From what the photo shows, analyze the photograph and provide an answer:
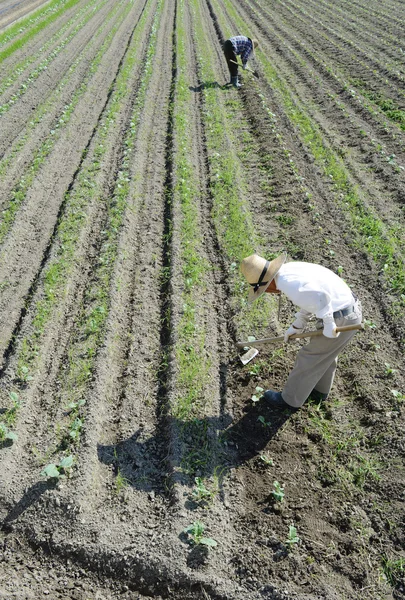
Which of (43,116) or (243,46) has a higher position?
(243,46)

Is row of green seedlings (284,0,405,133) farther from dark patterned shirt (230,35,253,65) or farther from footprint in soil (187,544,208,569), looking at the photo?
footprint in soil (187,544,208,569)

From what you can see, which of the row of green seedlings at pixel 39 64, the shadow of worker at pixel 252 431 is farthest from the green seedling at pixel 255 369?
the row of green seedlings at pixel 39 64

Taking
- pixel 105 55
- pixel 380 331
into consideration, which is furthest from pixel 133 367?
pixel 105 55

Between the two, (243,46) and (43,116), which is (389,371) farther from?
(243,46)

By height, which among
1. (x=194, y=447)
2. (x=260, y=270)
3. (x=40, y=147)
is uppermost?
(x=40, y=147)

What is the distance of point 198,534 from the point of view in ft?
13.4

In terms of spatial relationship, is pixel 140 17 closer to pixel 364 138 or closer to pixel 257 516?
pixel 364 138

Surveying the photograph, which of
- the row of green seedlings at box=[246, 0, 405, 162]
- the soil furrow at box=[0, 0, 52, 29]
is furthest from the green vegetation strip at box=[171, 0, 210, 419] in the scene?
the soil furrow at box=[0, 0, 52, 29]

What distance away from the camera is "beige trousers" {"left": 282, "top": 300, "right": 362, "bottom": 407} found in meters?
4.61

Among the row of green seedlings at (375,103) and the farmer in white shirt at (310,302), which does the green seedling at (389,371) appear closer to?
the farmer in white shirt at (310,302)

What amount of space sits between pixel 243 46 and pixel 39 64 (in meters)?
6.95

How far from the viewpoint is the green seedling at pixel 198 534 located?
13.2 feet

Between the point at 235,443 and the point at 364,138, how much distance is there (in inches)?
329

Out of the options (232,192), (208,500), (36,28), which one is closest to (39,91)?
(232,192)
